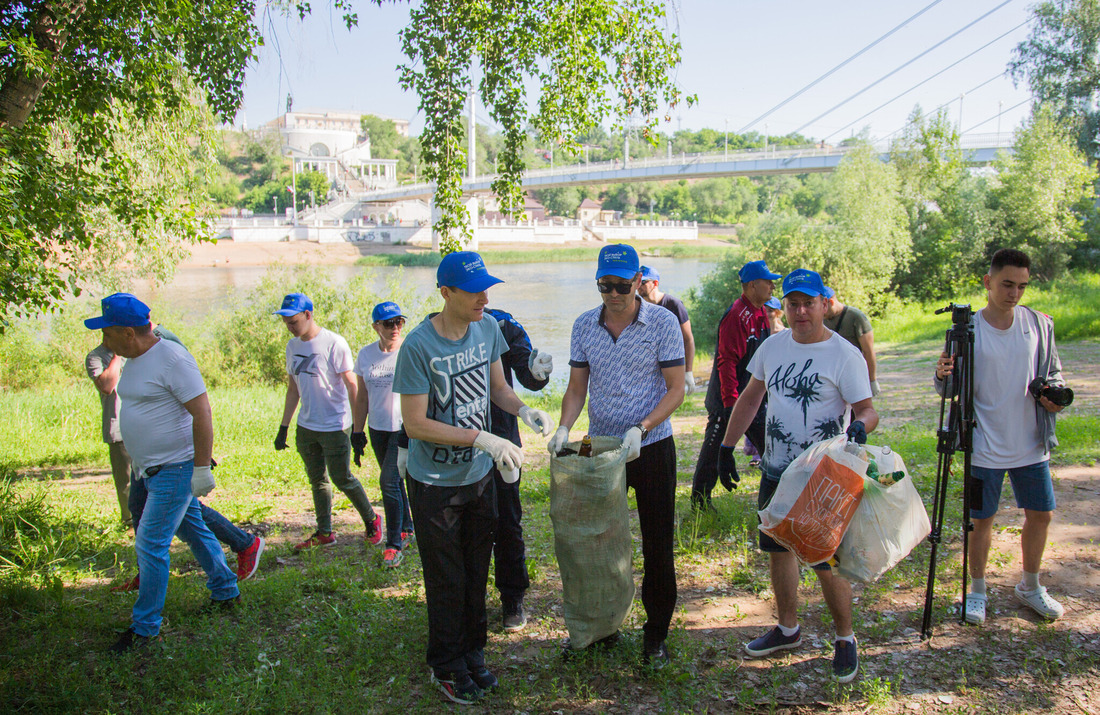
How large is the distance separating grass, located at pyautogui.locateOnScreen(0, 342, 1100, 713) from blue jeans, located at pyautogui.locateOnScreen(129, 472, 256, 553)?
0.28 metres

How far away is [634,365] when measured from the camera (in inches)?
120

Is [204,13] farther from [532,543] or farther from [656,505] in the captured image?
[656,505]

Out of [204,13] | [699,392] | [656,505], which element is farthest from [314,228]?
[656,505]

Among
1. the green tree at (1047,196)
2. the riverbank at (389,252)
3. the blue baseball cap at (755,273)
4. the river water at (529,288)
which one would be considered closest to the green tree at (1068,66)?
the green tree at (1047,196)

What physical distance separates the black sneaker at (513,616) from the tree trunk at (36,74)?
397cm

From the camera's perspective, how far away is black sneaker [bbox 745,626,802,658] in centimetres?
319

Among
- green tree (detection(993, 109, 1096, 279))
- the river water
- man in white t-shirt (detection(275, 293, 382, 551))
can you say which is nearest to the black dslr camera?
man in white t-shirt (detection(275, 293, 382, 551))

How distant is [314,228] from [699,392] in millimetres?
54410

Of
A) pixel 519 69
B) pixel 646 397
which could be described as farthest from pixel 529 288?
pixel 646 397

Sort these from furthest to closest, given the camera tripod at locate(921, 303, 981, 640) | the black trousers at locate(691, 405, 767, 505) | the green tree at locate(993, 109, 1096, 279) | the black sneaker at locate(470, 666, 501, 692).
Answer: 1. the green tree at locate(993, 109, 1096, 279)
2. the black trousers at locate(691, 405, 767, 505)
3. the camera tripod at locate(921, 303, 981, 640)
4. the black sneaker at locate(470, 666, 501, 692)

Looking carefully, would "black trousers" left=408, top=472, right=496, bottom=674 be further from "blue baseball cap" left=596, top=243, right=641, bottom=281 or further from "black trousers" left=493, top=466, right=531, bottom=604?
"blue baseball cap" left=596, top=243, right=641, bottom=281

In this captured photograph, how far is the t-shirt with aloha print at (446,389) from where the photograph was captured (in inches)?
112

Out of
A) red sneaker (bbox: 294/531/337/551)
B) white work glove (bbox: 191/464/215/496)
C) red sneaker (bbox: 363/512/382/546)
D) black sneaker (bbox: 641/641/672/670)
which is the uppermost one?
white work glove (bbox: 191/464/215/496)

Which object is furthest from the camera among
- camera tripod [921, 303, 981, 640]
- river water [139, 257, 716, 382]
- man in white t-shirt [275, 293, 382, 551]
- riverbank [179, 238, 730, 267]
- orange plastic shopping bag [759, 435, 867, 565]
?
riverbank [179, 238, 730, 267]
